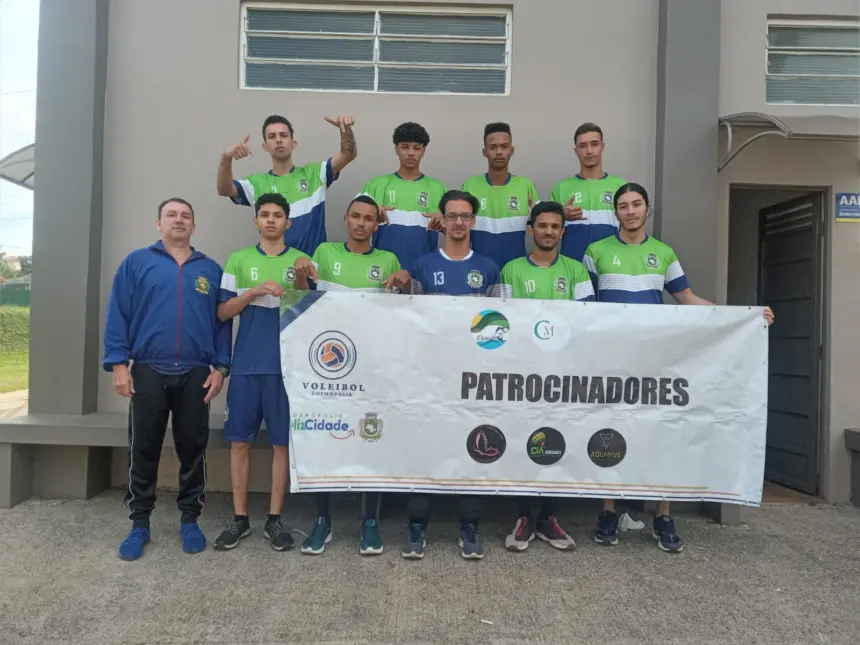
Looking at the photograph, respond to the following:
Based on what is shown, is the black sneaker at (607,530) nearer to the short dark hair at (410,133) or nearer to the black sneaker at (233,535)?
the black sneaker at (233,535)

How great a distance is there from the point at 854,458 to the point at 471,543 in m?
3.51

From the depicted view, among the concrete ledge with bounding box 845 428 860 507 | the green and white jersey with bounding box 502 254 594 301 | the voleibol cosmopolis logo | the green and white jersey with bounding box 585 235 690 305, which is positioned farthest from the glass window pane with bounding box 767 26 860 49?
the voleibol cosmopolis logo

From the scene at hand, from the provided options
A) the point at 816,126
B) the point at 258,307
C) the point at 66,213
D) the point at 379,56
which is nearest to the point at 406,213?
the point at 258,307

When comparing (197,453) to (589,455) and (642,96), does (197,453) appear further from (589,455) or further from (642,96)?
(642,96)

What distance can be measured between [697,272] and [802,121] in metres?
1.23

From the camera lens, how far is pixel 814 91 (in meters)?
5.25

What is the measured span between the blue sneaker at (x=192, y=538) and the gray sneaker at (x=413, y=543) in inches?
47.3

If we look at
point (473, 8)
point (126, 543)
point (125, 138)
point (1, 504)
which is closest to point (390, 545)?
point (126, 543)

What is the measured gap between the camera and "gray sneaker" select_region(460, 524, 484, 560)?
3600 millimetres

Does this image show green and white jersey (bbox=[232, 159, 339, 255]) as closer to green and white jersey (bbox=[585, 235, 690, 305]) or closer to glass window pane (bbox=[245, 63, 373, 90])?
glass window pane (bbox=[245, 63, 373, 90])

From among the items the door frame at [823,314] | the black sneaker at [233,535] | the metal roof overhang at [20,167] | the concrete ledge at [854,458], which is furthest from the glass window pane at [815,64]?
the metal roof overhang at [20,167]

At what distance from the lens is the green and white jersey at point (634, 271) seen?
3977 mm

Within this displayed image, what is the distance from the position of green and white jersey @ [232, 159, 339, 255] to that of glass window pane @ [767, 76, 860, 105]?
382 cm

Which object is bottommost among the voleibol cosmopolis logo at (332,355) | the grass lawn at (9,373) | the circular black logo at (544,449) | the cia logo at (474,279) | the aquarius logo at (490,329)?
the grass lawn at (9,373)
